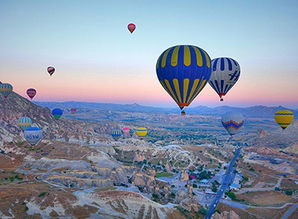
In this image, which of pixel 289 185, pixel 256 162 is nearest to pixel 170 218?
pixel 289 185

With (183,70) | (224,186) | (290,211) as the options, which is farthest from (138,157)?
(183,70)

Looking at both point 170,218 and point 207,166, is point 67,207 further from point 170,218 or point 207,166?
point 207,166

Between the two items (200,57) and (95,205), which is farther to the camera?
(95,205)

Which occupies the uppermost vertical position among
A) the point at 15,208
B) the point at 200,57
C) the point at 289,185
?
the point at 200,57

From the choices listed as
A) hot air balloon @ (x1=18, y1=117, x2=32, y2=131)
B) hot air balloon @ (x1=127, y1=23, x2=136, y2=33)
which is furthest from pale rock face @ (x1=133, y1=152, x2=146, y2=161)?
hot air balloon @ (x1=127, y1=23, x2=136, y2=33)

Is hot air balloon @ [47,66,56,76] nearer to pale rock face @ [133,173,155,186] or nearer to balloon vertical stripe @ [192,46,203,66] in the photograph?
pale rock face @ [133,173,155,186]

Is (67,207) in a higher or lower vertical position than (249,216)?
higher
